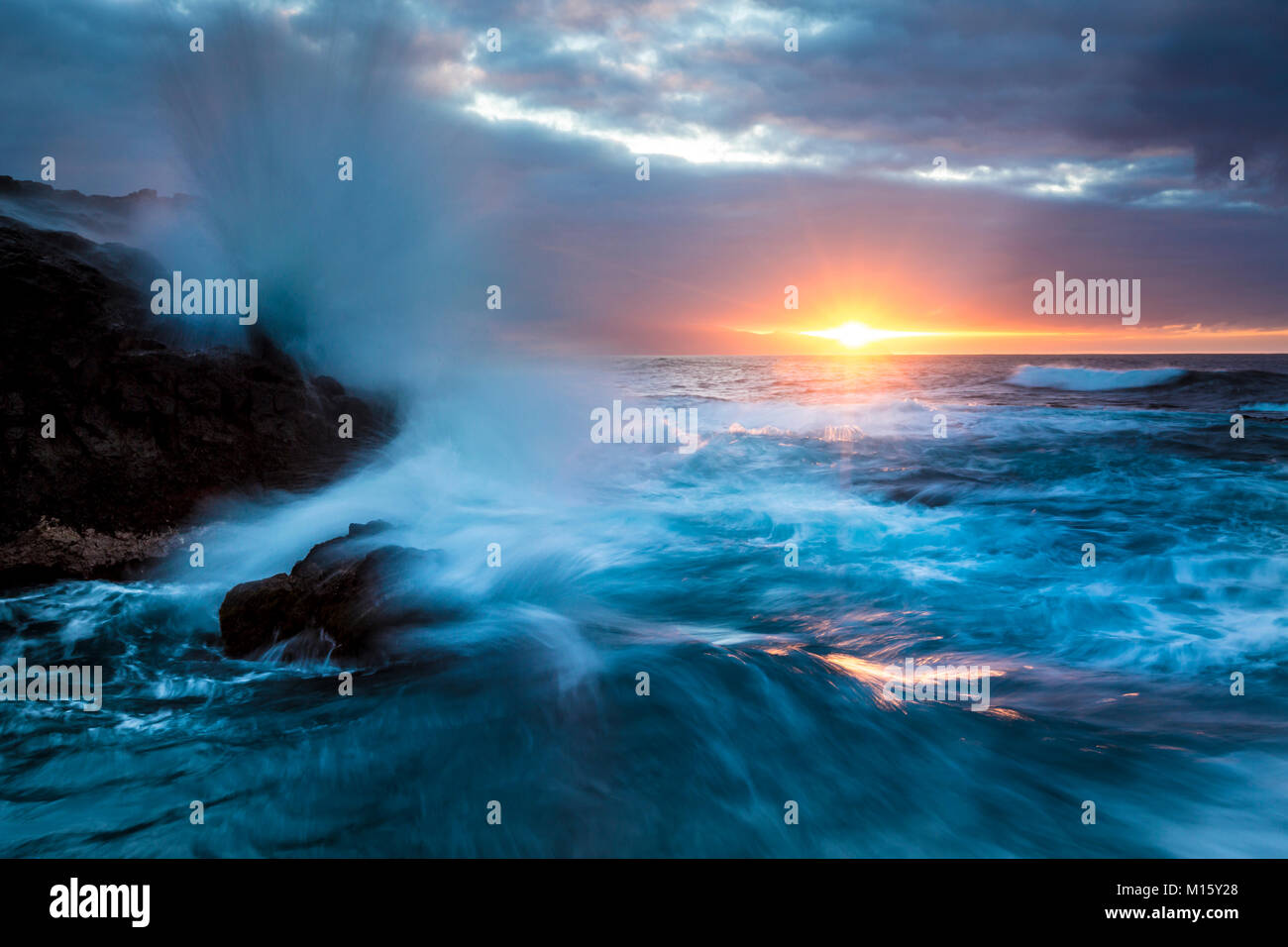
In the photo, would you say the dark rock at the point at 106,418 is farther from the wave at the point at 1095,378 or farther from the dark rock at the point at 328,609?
the wave at the point at 1095,378

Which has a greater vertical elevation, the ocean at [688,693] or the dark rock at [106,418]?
the dark rock at [106,418]

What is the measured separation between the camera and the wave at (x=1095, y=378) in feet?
119

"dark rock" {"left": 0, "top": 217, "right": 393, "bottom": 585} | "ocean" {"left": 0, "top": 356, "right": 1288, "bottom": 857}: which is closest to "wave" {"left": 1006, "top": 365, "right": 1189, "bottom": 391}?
"ocean" {"left": 0, "top": 356, "right": 1288, "bottom": 857}

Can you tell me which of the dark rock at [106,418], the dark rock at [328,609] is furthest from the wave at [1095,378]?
the dark rock at [106,418]

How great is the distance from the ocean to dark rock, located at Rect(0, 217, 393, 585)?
49cm

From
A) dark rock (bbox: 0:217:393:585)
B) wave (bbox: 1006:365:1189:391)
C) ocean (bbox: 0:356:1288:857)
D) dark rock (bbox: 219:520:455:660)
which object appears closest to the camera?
ocean (bbox: 0:356:1288:857)

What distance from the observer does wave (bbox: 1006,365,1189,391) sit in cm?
3625

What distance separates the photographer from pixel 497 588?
252 inches

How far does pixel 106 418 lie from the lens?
682cm

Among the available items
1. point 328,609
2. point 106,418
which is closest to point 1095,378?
point 328,609

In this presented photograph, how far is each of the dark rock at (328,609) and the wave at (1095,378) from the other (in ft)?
135

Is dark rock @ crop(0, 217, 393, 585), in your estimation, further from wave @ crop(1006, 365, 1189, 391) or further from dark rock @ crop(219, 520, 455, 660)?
wave @ crop(1006, 365, 1189, 391)
